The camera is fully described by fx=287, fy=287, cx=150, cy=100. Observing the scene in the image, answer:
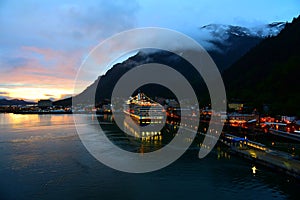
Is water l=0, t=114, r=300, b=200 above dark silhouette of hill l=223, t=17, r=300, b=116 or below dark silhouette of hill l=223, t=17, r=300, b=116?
below

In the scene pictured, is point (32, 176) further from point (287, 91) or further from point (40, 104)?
point (40, 104)

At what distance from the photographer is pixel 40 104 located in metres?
108

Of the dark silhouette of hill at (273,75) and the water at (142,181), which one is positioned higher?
the dark silhouette of hill at (273,75)

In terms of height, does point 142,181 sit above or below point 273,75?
below

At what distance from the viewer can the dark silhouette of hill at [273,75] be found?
1235 inches

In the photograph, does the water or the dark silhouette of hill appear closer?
the water

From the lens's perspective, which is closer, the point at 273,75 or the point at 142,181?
the point at 142,181

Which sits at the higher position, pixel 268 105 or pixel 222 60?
pixel 222 60

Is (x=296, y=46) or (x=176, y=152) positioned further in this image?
(x=296, y=46)

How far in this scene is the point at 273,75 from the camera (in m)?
37.1

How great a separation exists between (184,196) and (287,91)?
28729 millimetres

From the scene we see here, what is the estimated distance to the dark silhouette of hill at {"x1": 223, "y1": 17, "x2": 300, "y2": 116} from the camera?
103 feet

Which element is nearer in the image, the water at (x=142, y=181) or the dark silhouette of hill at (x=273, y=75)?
the water at (x=142, y=181)

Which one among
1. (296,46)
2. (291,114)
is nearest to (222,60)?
(296,46)
